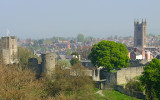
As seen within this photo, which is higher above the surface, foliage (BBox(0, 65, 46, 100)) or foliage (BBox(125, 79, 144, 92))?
foliage (BBox(0, 65, 46, 100))

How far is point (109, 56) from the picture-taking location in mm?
37031

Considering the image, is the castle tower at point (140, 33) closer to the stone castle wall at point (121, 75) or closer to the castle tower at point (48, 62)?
the stone castle wall at point (121, 75)

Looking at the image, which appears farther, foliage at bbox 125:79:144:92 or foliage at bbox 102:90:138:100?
foliage at bbox 125:79:144:92

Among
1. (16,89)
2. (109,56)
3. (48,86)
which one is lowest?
(48,86)

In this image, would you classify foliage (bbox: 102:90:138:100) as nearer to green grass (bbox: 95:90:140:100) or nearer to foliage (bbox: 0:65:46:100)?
green grass (bbox: 95:90:140:100)

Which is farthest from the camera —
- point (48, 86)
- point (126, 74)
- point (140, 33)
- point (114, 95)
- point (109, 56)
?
point (140, 33)

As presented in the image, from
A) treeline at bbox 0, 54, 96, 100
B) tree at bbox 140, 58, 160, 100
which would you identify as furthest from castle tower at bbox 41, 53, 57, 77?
tree at bbox 140, 58, 160, 100

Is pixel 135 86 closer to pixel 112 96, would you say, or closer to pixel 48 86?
pixel 112 96

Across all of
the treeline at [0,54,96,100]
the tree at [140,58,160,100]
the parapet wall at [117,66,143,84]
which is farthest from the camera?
the parapet wall at [117,66,143,84]

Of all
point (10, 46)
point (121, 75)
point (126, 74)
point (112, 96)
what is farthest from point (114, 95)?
point (10, 46)

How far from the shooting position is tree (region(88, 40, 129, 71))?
36.3 m

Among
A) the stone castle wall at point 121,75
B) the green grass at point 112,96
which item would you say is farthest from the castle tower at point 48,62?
the green grass at point 112,96

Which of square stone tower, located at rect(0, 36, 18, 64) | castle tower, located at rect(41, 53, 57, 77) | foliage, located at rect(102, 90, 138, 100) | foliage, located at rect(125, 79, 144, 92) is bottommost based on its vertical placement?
foliage, located at rect(102, 90, 138, 100)

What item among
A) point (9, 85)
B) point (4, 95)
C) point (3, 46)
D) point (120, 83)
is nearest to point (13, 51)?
point (3, 46)
